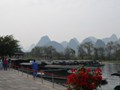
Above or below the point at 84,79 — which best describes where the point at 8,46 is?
above

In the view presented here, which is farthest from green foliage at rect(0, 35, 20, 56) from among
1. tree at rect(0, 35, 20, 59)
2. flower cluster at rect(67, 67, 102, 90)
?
flower cluster at rect(67, 67, 102, 90)

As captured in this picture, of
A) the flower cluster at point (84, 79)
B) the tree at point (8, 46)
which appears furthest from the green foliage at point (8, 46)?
the flower cluster at point (84, 79)

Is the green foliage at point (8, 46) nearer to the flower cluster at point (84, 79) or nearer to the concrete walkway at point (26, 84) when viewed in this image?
the concrete walkway at point (26, 84)

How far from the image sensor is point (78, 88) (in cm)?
1355

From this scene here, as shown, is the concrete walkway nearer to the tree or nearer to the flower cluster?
the flower cluster

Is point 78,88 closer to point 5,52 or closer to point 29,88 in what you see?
point 29,88

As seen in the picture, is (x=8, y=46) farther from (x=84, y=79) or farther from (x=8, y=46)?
(x=84, y=79)

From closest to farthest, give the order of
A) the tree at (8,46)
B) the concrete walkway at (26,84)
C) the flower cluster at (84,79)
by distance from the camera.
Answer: the flower cluster at (84,79) < the concrete walkway at (26,84) < the tree at (8,46)

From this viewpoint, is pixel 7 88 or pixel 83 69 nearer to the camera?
pixel 83 69

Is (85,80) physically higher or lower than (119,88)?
higher

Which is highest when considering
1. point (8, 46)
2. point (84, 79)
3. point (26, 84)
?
point (8, 46)

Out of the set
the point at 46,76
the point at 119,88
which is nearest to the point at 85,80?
the point at 119,88

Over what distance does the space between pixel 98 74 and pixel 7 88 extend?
12.6 m

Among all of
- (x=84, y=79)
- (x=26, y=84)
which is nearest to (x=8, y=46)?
(x=26, y=84)
